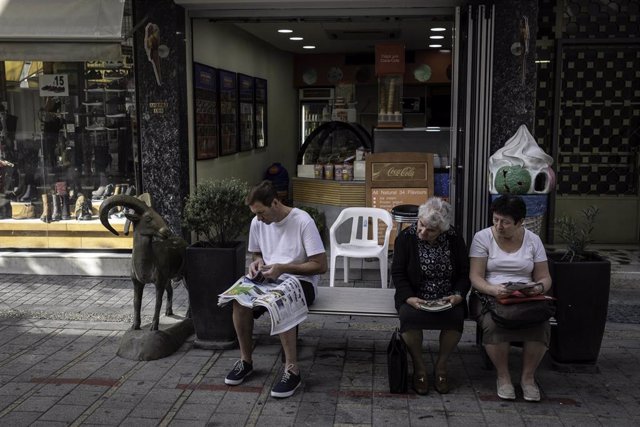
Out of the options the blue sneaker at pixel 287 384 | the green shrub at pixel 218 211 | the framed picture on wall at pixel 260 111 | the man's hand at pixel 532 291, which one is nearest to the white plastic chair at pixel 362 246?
the green shrub at pixel 218 211

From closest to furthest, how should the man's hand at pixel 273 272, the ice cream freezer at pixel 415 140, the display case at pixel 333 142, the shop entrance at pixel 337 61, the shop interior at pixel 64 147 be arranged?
1. the man's hand at pixel 273 272
2. the shop entrance at pixel 337 61
3. the shop interior at pixel 64 147
4. the ice cream freezer at pixel 415 140
5. the display case at pixel 333 142

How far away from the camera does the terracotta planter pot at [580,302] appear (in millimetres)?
4789

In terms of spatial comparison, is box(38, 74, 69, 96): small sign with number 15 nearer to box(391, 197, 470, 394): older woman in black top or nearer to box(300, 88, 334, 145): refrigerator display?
box(391, 197, 470, 394): older woman in black top

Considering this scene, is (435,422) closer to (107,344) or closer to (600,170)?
(107,344)

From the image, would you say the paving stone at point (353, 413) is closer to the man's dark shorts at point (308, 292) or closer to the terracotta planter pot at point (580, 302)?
the man's dark shorts at point (308, 292)

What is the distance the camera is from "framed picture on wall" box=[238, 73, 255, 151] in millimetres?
10062

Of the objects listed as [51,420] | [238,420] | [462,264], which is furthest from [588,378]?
[51,420]

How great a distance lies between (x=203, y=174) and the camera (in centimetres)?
827

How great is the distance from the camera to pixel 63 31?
6.61 meters

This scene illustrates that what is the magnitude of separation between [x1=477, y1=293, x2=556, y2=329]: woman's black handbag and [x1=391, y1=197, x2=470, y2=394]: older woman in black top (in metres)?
0.25

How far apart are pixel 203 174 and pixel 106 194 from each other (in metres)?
1.13

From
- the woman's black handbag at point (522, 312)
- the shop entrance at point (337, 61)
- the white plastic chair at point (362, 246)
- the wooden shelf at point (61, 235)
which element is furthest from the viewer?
the wooden shelf at point (61, 235)

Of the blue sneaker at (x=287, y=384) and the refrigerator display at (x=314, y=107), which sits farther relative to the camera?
the refrigerator display at (x=314, y=107)

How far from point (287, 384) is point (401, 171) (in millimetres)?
3843
